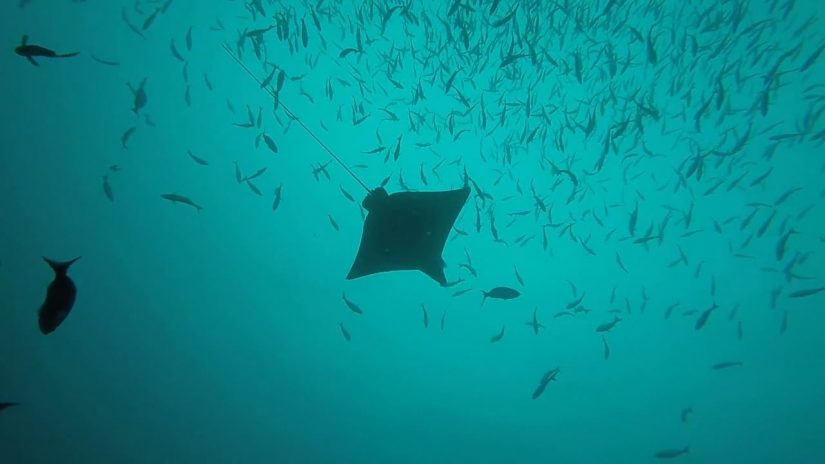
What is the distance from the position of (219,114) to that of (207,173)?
3078mm

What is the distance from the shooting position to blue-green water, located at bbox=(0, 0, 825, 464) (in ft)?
57.7

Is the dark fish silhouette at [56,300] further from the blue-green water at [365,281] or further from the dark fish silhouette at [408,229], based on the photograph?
the blue-green water at [365,281]

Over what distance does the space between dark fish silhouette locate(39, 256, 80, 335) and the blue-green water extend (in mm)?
12727

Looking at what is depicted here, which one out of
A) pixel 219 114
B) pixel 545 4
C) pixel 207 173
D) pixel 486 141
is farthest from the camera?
pixel 486 141

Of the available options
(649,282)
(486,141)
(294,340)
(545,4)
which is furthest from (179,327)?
(649,282)

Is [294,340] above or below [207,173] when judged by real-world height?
below

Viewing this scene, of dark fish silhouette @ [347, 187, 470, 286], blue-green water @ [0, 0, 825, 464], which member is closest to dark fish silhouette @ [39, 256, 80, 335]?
dark fish silhouette @ [347, 187, 470, 286]

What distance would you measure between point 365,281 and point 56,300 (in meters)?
21.6

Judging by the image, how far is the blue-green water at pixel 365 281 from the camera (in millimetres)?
17578

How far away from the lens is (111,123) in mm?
18000

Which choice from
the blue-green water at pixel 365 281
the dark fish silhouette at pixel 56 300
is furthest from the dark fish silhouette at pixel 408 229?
the blue-green water at pixel 365 281

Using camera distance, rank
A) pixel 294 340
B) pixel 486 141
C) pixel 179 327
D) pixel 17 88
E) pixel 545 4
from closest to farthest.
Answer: pixel 545 4 < pixel 17 88 < pixel 486 141 < pixel 179 327 < pixel 294 340

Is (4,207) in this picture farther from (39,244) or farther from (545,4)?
(545,4)

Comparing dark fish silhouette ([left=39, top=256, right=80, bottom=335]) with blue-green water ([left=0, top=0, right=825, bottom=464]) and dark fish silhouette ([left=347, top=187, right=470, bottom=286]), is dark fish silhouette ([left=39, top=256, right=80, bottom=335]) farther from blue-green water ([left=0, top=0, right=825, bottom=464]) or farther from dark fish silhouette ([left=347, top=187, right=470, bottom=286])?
blue-green water ([left=0, top=0, right=825, bottom=464])
